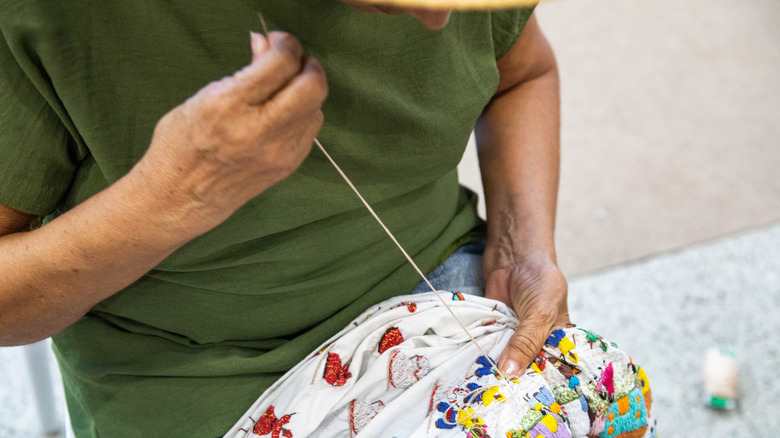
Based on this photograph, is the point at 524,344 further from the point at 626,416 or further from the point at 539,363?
the point at 626,416

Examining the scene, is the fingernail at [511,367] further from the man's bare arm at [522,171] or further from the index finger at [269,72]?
the index finger at [269,72]

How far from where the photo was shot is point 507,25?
0.85 meters

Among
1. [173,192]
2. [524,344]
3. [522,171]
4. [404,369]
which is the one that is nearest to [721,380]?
[522,171]

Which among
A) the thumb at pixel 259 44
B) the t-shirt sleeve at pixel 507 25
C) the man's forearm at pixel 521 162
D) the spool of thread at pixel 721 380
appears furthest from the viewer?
the spool of thread at pixel 721 380

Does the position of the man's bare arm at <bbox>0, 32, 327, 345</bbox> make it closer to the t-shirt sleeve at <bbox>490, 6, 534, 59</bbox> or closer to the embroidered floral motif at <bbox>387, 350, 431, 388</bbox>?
the embroidered floral motif at <bbox>387, 350, 431, 388</bbox>

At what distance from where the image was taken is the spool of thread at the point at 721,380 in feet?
4.95

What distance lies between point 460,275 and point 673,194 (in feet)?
4.47

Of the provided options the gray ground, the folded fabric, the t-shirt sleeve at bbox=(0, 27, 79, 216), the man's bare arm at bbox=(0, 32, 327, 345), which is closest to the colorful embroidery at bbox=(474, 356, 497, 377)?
the folded fabric

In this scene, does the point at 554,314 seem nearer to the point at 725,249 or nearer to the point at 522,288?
the point at 522,288

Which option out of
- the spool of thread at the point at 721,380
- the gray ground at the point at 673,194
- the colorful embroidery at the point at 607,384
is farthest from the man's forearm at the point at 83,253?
the spool of thread at the point at 721,380

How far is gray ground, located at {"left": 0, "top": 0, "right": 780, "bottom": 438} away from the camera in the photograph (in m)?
1.60

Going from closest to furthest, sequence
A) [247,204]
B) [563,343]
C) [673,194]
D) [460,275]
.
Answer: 1. [247,204]
2. [563,343]
3. [460,275]
4. [673,194]

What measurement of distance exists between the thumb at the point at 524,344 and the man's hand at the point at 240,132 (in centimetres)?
37

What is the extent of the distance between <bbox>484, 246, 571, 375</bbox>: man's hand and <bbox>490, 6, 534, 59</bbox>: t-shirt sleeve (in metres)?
0.29
